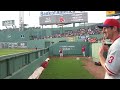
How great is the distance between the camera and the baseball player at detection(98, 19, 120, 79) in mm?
2377

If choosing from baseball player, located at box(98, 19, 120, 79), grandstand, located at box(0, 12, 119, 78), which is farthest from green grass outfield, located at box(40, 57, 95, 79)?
grandstand, located at box(0, 12, 119, 78)

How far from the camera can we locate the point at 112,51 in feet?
7.87

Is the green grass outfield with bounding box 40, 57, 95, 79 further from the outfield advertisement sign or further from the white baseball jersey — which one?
the outfield advertisement sign

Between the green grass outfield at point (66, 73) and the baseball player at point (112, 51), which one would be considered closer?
the baseball player at point (112, 51)

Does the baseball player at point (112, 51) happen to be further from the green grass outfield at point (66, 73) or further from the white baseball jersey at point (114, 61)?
the green grass outfield at point (66, 73)

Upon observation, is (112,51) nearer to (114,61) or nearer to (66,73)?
(114,61)

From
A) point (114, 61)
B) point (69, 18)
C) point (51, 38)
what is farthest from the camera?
point (69, 18)

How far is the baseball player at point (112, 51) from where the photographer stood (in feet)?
7.80

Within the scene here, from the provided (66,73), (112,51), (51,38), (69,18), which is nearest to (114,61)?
(112,51)

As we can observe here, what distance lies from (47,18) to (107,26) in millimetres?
52327

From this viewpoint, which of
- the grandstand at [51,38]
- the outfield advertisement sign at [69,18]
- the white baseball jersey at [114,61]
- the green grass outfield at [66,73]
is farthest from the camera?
the outfield advertisement sign at [69,18]

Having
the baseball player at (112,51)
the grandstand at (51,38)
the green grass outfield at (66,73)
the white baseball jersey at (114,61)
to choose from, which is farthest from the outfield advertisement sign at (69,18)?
the white baseball jersey at (114,61)
